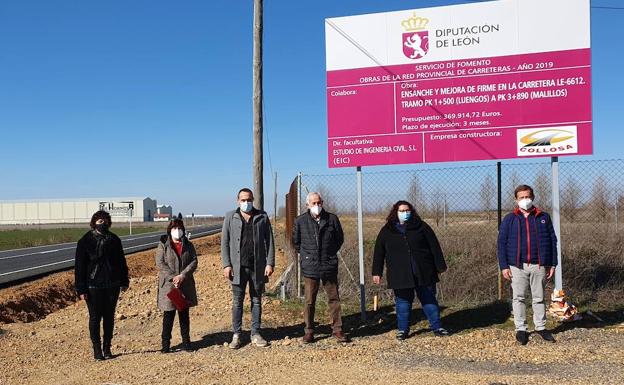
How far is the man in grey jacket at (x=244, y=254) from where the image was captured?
6688 mm

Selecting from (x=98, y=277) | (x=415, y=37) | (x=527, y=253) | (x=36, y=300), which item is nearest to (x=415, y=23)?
(x=415, y=37)

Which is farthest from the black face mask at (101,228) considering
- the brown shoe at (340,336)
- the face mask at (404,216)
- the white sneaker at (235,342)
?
the face mask at (404,216)

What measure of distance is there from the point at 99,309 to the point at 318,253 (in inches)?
104

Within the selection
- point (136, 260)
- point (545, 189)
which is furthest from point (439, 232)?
point (136, 260)

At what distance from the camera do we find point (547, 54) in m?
7.55

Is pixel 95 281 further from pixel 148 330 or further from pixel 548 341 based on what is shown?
pixel 548 341

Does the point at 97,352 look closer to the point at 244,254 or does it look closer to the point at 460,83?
the point at 244,254

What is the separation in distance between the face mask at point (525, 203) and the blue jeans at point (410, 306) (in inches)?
58.6

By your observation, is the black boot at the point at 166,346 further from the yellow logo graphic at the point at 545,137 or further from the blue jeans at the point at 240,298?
the yellow logo graphic at the point at 545,137

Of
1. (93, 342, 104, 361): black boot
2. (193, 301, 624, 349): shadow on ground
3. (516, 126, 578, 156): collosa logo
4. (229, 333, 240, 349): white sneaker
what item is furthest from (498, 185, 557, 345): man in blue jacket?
(93, 342, 104, 361): black boot

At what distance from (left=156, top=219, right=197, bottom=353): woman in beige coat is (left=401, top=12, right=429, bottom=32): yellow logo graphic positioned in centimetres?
424

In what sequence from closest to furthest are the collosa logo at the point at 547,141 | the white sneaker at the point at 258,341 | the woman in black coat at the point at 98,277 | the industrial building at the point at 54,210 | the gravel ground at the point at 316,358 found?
the gravel ground at the point at 316,358, the woman in black coat at the point at 98,277, the white sneaker at the point at 258,341, the collosa logo at the point at 547,141, the industrial building at the point at 54,210

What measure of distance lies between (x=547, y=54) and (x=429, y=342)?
4.24 meters

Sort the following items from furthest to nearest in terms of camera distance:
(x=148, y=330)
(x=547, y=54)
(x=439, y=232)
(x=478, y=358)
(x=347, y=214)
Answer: (x=439, y=232) → (x=347, y=214) → (x=148, y=330) → (x=547, y=54) → (x=478, y=358)
